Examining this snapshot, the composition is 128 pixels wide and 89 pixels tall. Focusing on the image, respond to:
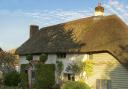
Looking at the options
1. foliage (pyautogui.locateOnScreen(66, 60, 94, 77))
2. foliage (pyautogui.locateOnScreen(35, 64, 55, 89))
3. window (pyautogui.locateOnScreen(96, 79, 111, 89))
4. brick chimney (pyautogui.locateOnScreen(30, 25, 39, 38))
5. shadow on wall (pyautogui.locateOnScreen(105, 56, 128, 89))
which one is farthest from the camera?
brick chimney (pyautogui.locateOnScreen(30, 25, 39, 38))

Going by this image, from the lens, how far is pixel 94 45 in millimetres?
26469

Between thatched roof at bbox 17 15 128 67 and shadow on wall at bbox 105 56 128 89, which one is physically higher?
thatched roof at bbox 17 15 128 67

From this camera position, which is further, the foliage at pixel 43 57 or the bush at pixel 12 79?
the bush at pixel 12 79

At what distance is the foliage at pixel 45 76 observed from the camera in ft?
101

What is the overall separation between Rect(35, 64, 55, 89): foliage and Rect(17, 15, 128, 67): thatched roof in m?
A: 1.81

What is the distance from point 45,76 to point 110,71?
831cm

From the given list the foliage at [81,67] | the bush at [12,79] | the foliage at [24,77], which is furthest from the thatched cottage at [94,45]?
the bush at [12,79]

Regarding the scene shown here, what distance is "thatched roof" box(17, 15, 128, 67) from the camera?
2521cm

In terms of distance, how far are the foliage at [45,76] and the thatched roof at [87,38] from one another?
5.93 feet

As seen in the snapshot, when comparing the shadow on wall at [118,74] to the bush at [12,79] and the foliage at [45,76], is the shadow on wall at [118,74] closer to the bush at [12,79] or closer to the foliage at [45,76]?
the foliage at [45,76]

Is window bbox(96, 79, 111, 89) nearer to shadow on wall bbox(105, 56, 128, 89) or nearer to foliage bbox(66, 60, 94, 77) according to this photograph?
shadow on wall bbox(105, 56, 128, 89)

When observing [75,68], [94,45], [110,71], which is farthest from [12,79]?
[110,71]

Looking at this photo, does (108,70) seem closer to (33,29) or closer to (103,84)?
(103,84)

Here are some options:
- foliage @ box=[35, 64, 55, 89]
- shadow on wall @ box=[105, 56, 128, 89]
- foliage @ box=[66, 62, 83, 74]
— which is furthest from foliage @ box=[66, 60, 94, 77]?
foliage @ box=[35, 64, 55, 89]
